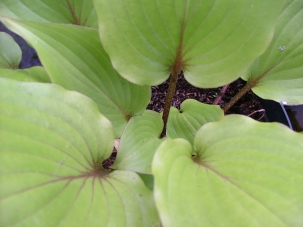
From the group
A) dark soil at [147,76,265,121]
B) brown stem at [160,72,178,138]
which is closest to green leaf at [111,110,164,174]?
brown stem at [160,72,178,138]

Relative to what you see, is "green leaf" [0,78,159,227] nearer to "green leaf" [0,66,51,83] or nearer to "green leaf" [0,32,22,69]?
"green leaf" [0,66,51,83]

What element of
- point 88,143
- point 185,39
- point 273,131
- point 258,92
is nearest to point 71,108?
point 88,143

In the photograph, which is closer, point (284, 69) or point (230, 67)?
point (230, 67)

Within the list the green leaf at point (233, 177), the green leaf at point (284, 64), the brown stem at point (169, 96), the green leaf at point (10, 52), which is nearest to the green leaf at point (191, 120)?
the brown stem at point (169, 96)

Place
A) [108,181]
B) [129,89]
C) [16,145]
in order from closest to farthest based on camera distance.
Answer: [16,145] < [108,181] < [129,89]

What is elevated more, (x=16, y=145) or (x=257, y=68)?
(x=257, y=68)

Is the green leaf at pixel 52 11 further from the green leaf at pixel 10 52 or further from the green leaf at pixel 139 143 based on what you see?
the green leaf at pixel 139 143

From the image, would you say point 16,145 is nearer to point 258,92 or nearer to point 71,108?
point 71,108

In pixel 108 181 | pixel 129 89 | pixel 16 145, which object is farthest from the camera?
pixel 129 89
